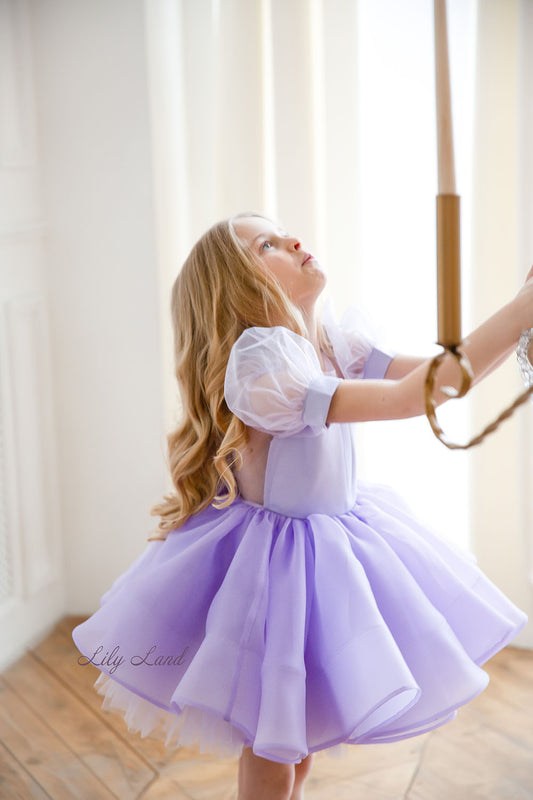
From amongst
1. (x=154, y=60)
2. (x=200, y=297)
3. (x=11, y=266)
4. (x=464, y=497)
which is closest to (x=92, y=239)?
(x=11, y=266)

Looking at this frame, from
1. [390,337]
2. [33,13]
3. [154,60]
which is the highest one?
[33,13]

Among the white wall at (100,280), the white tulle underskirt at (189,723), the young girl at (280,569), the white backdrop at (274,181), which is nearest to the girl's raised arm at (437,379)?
the young girl at (280,569)

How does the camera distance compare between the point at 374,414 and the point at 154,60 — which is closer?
the point at 374,414

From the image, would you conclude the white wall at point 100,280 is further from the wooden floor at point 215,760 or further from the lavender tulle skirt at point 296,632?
the lavender tulle skirt at point 296,632

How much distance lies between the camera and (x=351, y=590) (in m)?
1.13

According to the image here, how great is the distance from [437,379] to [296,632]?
1.28ft

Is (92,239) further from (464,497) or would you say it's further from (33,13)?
(464,497)

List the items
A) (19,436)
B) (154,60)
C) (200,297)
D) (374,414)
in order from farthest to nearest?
(19,436) < (154,60) < (200,297) < (374,414)

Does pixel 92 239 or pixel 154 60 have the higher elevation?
pixel 154 60

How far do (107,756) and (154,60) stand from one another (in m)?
1.53

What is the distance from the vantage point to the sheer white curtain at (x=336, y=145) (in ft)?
Result: 5.95

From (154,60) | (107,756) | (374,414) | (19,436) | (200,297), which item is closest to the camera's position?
(374,414)

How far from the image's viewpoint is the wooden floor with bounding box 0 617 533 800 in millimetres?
1563

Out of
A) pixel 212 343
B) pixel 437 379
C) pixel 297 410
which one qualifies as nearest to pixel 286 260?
pixel 212 343
